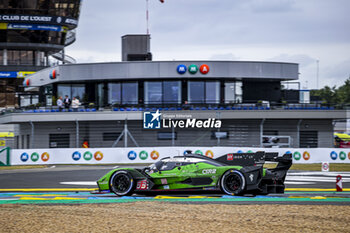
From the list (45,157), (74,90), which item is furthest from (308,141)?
(45,157)

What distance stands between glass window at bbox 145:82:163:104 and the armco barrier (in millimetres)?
9471

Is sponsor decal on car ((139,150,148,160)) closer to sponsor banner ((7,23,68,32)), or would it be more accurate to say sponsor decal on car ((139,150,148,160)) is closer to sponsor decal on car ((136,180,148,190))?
sponsor decal on car ((136,180,148,190))

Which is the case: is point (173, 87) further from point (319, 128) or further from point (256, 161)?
point (256, 161)

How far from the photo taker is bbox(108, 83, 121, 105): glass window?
40.2 metres

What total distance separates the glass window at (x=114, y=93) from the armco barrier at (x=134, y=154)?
10.3 m

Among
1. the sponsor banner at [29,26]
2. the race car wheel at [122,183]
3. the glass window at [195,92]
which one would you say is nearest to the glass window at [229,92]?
the glass window at [195,92]

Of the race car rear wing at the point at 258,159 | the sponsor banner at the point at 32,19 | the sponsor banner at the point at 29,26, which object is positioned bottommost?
the race car rear wing at the point at 258,159

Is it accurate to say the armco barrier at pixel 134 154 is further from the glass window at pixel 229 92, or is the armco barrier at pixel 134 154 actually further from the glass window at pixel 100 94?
the glass window at pixel 100 94

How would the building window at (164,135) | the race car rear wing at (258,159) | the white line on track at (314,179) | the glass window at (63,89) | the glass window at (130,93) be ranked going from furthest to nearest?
the glass window at (63,89) → the glass window at (130,93) → the building window at (164,135) → the white line on track at (314,179) → the race car rear wing at (258,159)

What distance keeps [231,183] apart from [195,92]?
2565cm

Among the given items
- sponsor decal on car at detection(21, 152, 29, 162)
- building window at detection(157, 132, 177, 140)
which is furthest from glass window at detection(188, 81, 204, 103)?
sponsor decal on car at detection(21, 152, 29, 162)

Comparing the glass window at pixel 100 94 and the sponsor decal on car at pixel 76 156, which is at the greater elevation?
the glass window at pixel 100 94

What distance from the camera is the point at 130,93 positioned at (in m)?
40.0

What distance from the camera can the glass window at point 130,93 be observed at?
131 ft
